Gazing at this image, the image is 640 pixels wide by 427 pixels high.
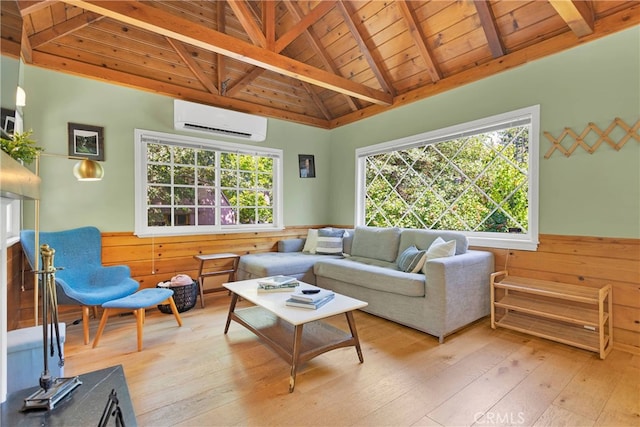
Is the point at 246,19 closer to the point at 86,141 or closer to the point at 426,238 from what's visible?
the point at 86,141

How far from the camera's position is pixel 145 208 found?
3363 millimetres

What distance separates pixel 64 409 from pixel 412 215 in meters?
3.63

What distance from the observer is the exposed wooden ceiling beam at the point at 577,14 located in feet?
6.92

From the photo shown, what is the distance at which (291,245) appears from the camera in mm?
4297

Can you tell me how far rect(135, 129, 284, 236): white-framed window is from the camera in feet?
11.2

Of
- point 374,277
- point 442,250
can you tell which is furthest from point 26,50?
point 442,250

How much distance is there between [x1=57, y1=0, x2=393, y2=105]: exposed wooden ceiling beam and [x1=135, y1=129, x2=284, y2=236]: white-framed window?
1.38m

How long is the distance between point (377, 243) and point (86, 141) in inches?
131

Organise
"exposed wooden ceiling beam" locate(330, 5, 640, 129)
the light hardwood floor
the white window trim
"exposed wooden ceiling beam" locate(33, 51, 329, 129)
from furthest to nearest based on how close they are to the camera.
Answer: "exposed wooden ceiling beam" locate(33, 51, 329, 129), the white window trim, "exposed wooden ceiling beam" locate(330, 5, 640, 129), the light hardwood floor

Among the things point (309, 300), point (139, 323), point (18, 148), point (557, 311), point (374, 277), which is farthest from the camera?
point (374, 277)

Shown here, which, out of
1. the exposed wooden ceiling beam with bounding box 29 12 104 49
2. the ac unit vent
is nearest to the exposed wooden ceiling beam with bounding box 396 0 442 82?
the ac unit vent

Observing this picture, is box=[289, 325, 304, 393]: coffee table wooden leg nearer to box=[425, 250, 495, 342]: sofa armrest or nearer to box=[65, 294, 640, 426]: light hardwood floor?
box=[65, 294, 640, 426]: light hardwood floor


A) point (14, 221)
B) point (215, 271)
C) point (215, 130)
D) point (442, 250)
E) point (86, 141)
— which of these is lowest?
point (215, 271)

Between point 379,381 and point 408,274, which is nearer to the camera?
point 379,381
